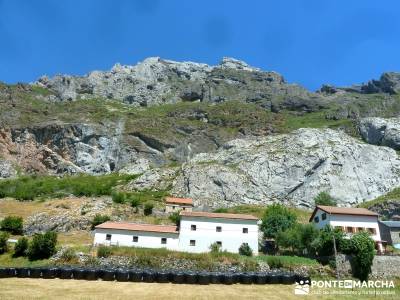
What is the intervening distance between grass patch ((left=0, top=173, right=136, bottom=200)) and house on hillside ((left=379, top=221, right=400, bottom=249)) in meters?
59.6

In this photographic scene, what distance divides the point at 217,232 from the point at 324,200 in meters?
39.7

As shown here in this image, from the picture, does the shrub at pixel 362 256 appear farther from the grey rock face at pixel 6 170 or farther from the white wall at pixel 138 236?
the grey rock face at pixel 6 170

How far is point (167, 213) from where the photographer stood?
7806cm

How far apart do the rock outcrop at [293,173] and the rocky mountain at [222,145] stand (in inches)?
10.7

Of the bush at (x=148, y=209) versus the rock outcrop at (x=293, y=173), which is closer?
the bush at (x=148, y=209)

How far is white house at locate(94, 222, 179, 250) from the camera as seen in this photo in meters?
54.9

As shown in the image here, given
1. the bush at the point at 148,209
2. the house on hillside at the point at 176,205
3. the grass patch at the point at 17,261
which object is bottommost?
the grass patch at the point at 17,261

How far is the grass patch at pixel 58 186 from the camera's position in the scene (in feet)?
307

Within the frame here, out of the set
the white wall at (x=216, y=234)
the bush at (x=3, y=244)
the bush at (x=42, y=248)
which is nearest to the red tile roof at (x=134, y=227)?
the white wall at (x=216, y=234)

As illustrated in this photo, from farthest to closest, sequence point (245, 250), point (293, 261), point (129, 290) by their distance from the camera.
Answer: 1. point (245, 250)
2. point (293, 261)
3. point (129, 290)

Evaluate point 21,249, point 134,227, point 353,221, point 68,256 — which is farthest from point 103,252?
point 353,221

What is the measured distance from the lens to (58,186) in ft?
339

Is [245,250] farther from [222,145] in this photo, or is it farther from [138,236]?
[222,145]

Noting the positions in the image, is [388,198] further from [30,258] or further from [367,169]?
[30,258]
